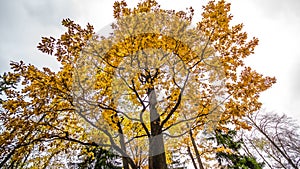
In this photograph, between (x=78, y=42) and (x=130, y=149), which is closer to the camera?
(x=78, y=42)

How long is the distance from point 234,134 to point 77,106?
A: 567 inches

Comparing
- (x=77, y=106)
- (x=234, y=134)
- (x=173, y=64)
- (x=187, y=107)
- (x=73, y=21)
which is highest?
(x=234, y=134)

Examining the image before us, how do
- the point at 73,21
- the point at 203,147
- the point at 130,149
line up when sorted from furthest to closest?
the point at 203,147
the point at 130,149
the point at 73,21

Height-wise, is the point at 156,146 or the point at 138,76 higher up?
the point at 138,76

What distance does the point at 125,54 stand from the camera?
445 centimetres

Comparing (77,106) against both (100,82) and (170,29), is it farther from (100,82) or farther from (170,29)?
(170,29)

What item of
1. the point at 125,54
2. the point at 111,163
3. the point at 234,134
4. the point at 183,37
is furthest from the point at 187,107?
the point at 234,134

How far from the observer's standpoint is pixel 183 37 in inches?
175

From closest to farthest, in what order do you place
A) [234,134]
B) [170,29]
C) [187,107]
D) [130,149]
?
[170,29], [187,107], [130,149], [234,134]

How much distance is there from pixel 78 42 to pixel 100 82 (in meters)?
1.12

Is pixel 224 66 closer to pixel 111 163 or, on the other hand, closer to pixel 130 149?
pixel 130 149

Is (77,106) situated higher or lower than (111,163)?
lower

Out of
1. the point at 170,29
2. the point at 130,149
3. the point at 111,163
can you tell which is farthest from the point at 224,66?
the point at 111,163

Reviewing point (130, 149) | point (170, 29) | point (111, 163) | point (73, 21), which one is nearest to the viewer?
point (73, 21)
